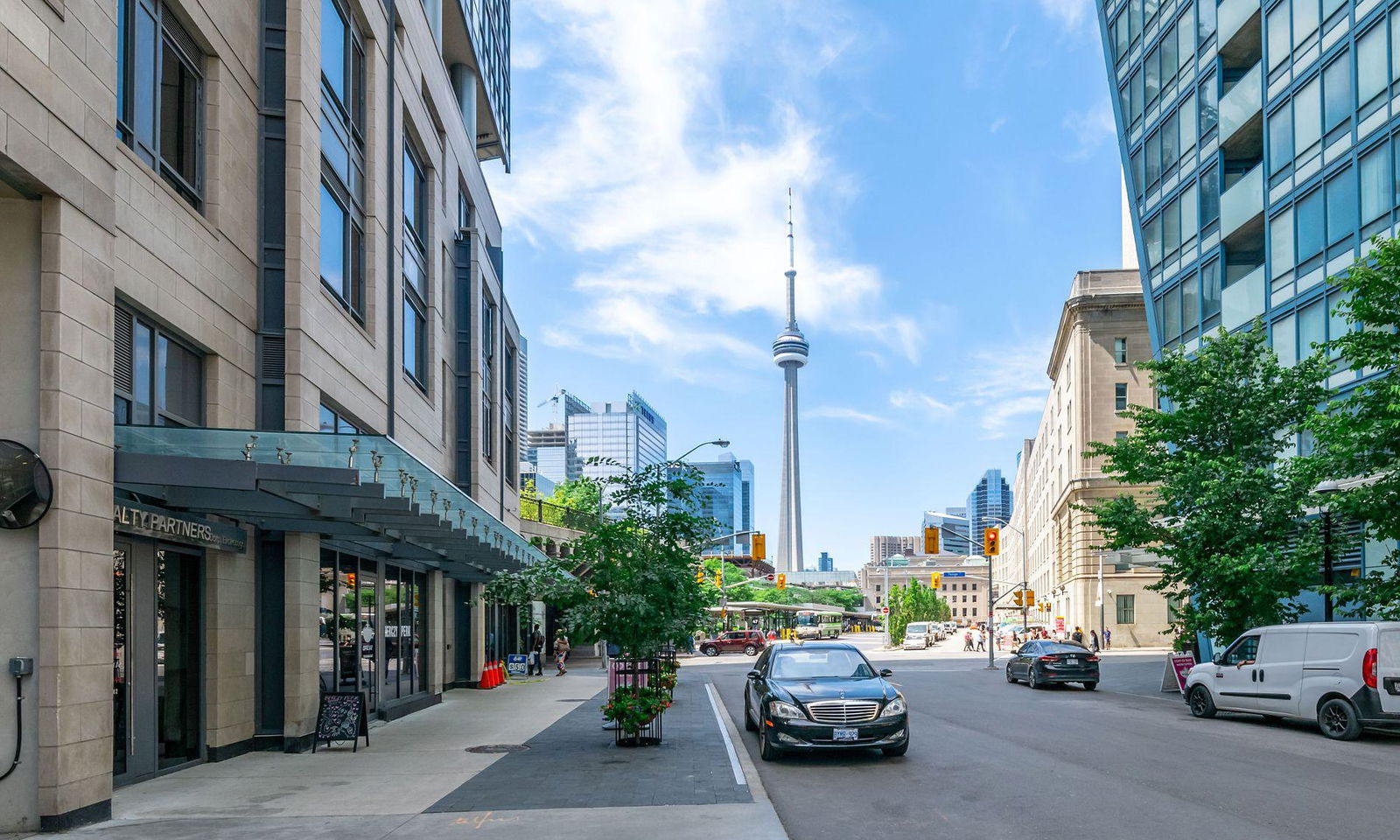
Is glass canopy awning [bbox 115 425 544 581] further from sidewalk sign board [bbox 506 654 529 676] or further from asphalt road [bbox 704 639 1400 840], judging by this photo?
sidewalk sign board [bbox 506 654 529 676]

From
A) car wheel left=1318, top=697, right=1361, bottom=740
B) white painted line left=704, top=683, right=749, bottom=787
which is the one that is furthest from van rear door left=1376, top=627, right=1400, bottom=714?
white painted line left=704, top=683, right=749, bottom=787

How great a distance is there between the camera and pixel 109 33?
11719mm

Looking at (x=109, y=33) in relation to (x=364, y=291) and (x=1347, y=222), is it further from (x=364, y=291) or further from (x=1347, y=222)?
(x=1347, y=222)

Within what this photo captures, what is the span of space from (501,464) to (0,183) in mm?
29860

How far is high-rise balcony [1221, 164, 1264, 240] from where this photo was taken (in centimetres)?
3356

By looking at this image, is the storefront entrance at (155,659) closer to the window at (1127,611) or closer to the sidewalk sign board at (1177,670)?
the sidewalk sign board at (1177,670)

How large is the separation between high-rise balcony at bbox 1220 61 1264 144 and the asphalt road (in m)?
19.4

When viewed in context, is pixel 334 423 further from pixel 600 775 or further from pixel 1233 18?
pixel 1233 18

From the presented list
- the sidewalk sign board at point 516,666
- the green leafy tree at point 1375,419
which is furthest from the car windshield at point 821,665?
the sidewalk sign board at point 516,666

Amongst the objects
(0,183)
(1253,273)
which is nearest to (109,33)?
(0,183)

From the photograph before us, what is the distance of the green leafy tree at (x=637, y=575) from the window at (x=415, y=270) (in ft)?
33.8

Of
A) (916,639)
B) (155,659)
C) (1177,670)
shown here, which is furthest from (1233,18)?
(916,639)

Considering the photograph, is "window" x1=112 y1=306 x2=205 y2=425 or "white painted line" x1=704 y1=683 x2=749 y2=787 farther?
"white painted line" x1=704 y1=683 x2=749 y2=787

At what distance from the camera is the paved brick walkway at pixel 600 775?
11.9 meters
